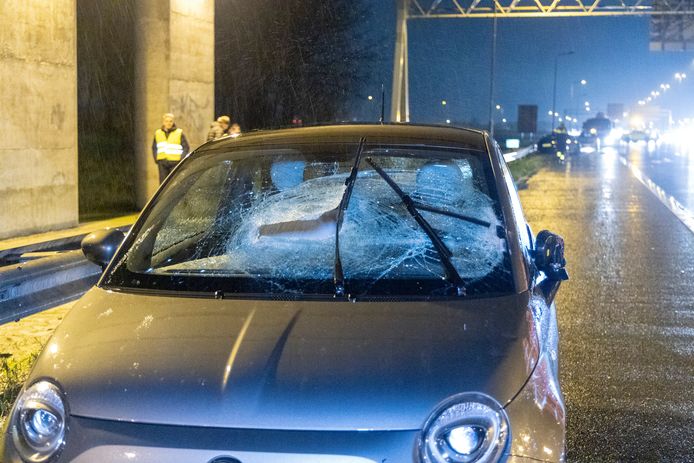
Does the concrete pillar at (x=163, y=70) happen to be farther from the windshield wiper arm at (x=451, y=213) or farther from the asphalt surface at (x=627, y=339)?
the windshield wiper arm at (x=451, y=213)

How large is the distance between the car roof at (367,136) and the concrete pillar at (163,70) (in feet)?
46.0

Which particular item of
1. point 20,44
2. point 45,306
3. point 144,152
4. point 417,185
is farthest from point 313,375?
point 144,152

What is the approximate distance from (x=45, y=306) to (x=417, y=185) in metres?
2.58

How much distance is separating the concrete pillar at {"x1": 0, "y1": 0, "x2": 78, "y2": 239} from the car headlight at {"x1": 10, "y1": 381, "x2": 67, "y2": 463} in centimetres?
1077

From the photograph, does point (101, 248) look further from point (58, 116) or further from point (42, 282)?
point (58, 116)

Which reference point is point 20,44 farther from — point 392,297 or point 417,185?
point 392,297

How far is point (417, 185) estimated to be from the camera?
4.60 meters

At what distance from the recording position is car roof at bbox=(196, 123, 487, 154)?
175 inches

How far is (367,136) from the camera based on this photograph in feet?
14.7

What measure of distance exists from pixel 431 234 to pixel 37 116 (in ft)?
35.9

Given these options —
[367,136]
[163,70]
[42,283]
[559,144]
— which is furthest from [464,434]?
[559,144]

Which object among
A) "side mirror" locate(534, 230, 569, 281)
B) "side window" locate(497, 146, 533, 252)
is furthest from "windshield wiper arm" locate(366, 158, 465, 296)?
"side mirror" locate(534, 230, 569, 281)

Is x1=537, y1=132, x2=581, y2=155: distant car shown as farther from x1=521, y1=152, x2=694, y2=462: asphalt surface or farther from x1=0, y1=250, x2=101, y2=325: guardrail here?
x1=0, y1=250, x2=101, y2=325: guardrail

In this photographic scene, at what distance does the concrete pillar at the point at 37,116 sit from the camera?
43.7ft
